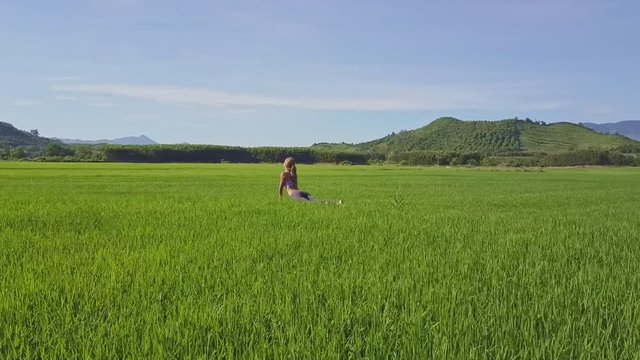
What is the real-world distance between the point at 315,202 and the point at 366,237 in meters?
5.63

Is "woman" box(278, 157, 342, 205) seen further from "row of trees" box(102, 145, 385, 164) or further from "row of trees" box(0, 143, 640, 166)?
"row of trees" box(102, 145, 385, 164)

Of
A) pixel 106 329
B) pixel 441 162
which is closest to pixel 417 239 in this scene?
pixel 106 329

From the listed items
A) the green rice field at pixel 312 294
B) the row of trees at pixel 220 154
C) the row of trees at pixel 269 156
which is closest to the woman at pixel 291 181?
the green rice field at pixel 312 294

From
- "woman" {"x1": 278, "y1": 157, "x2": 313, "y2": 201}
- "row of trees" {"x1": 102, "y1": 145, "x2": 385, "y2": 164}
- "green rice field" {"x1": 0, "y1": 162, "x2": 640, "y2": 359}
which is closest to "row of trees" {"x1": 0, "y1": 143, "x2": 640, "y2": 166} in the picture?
"row of trees" {"x1": 102, "y1": 145, "x2": 385, "y2": 164}

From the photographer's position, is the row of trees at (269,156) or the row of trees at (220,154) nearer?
the row of trees at (269,156)

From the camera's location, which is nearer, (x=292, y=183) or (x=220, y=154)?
(x=292, y=183)

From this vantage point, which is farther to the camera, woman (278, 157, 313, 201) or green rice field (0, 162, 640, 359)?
woman (278, 157, 313, 201)

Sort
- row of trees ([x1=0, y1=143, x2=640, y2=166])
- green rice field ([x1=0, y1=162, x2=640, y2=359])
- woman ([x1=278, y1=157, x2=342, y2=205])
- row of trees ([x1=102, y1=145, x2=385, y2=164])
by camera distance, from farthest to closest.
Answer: row of trees ([x1=102, y1=145, x2=385, y2=164]) → row of trees ([x1=0, y1=143, x2=640, y2=166]) → woman ([x1=278, y1=157, x2=342, y2=205]) → green rice field ([x1=0, y1=162, x2=640, y2=359])

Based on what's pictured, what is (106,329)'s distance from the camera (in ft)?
10.3

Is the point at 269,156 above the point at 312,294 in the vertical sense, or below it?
below

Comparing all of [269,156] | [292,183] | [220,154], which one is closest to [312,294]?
[292,183]

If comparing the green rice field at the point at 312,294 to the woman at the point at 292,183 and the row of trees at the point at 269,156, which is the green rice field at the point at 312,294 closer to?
the woman at the point at 292,183

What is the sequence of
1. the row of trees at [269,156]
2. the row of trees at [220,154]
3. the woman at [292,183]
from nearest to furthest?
the woman at [292,183], the row of trees at [269,156], the row of trees at [220,154]

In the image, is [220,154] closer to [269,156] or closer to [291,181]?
[269,156]
